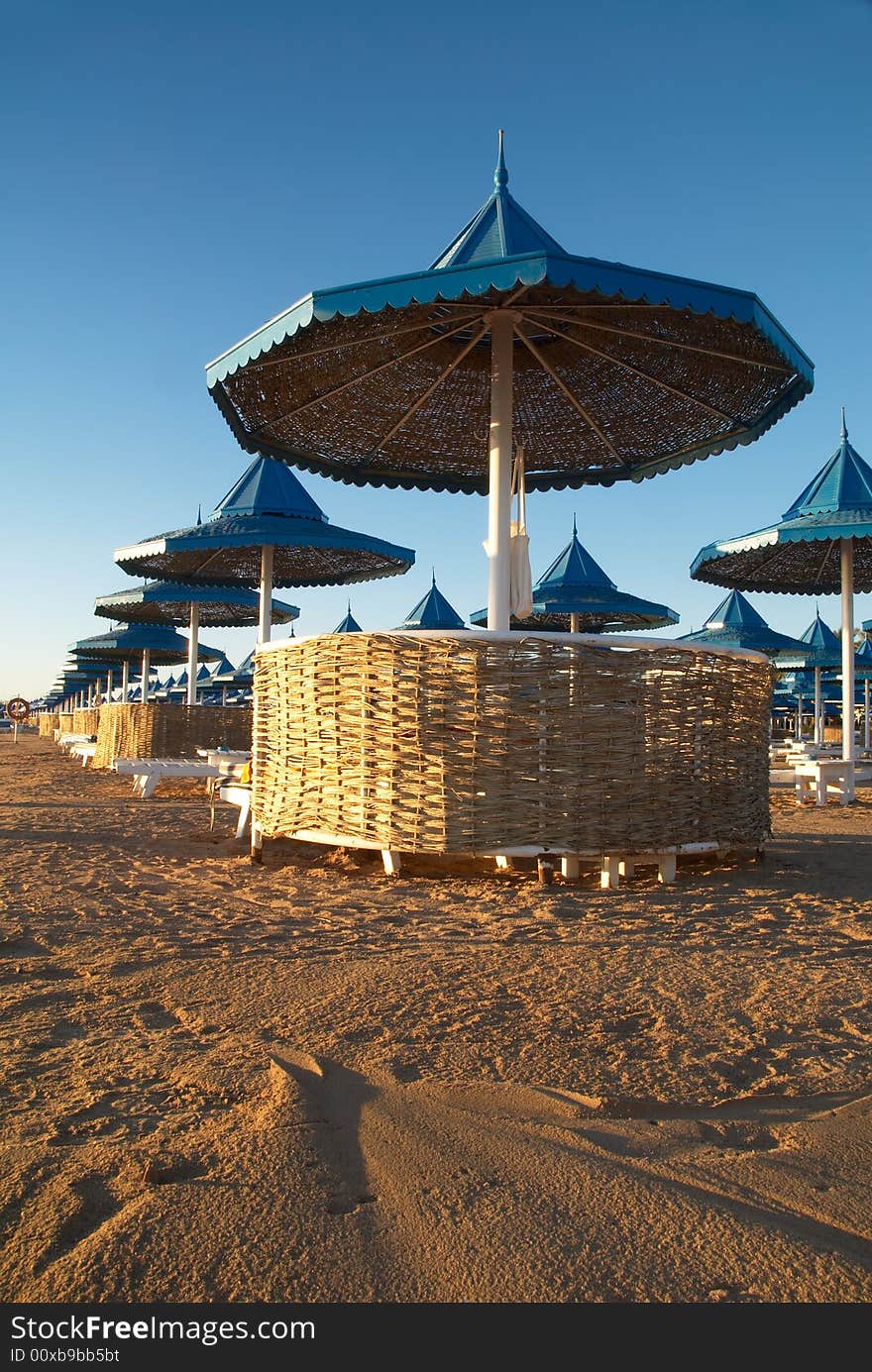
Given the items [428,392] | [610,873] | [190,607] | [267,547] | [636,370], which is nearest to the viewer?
[610,873]

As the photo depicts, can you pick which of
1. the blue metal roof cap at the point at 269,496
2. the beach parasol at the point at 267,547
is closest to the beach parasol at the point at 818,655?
the beach parasol at the point at 267,547

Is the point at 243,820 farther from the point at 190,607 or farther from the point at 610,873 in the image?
the point at 190,607

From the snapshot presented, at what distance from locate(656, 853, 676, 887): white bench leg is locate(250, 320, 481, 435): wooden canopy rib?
381 centimetres

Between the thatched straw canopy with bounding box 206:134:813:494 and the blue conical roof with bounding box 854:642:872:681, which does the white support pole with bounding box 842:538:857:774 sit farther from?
the blue conical roof with bounding box 854:642:872:681

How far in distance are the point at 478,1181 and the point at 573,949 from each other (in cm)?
208

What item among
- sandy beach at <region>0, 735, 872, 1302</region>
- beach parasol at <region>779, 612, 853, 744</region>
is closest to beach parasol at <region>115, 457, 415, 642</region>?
sandy beach at <region>0, 735, 872, 1302</region>

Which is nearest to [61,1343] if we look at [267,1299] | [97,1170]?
[267,1299]

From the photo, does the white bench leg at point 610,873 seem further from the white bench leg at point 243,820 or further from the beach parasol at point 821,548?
the beach parasol at point 821,548

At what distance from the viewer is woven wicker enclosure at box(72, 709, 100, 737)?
89.2 ft

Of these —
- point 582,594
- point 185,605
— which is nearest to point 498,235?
Answer: point 582,594

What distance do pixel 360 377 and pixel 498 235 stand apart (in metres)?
Answer: 1.48

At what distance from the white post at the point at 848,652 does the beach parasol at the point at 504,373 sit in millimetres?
4739

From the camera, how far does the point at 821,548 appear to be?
43.4 feet

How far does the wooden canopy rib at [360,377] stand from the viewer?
6.62m
